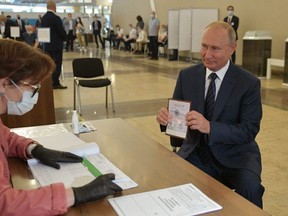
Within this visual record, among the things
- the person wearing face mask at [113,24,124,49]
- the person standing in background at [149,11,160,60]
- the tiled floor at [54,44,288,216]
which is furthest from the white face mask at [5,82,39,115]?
the person wearing face mask at [113,24,124,49]

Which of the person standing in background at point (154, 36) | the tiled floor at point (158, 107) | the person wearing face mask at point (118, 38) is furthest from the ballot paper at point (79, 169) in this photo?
the person wearing face mask at point (118, 38)

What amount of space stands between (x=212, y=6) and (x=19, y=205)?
11063mm

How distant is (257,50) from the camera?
8.75 m

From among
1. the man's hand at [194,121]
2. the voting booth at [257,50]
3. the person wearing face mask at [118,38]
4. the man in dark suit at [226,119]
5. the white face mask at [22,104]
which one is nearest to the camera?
the white face mask at [22,104]

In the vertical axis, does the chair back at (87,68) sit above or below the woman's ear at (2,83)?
below

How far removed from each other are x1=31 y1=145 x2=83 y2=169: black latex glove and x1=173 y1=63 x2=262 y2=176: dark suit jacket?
800mm

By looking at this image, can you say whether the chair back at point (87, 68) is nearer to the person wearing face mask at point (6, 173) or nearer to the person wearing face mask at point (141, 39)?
the person wearing face mask at point (6, 173)

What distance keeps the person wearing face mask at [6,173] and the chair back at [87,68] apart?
4046 millimetres

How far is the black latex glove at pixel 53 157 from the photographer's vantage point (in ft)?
5.39

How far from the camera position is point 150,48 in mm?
13672

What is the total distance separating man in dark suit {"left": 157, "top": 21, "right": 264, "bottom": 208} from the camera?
2.09m

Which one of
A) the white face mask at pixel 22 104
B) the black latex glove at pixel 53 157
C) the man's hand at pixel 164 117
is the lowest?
the black latex glove at pixel 53 157

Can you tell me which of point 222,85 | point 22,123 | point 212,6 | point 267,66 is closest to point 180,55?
point 212,6

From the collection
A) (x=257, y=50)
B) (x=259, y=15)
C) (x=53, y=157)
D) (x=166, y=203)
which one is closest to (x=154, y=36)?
(x=259, y=15)
